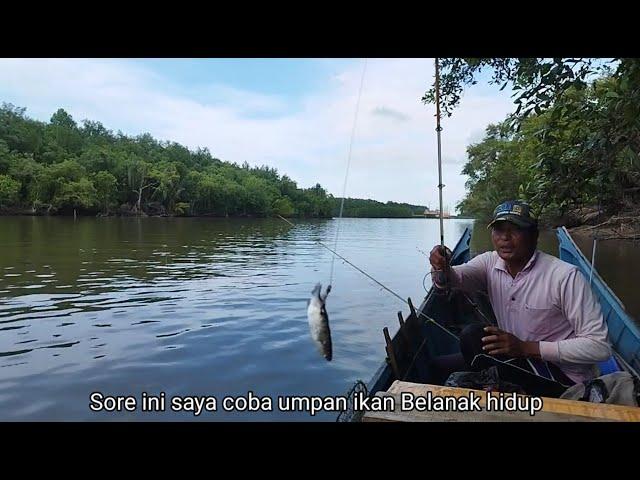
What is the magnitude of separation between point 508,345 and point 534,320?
0.36m

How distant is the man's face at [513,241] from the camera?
3412 mm

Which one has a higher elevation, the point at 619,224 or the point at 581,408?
the point at 619,224

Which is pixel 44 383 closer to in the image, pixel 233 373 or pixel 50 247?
pixel 233 373

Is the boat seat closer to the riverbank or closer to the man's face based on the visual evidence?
the riverbank

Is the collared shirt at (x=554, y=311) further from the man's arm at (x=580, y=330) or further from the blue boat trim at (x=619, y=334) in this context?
the blue boat trim at (x=619, y=334)

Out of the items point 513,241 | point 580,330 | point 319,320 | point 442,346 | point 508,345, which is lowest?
point 442,346

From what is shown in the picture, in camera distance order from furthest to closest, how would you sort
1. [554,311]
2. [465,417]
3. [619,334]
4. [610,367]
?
1. [619,334]
2. [610,367]
3. [554,311]
4. [465,417]

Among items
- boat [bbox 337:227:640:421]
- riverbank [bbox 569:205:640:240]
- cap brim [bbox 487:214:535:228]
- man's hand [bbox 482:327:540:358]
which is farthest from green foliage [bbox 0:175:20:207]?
man's hand [bbox 482:327:540:358]

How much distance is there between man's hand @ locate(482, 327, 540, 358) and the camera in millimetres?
3168

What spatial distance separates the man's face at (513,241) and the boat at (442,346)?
42.4 inches

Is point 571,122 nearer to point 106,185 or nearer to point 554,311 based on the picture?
point 554,311

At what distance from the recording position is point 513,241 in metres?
3.44

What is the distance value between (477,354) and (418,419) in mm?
1168

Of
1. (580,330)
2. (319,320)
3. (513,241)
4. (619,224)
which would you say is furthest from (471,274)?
(619,224)
